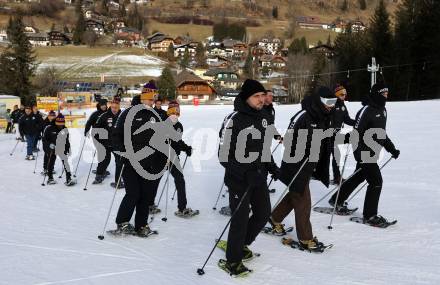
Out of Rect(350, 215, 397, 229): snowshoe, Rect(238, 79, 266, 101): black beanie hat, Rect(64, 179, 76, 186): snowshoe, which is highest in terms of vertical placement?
Rect(238, 79, 266, 101): black beanie hat

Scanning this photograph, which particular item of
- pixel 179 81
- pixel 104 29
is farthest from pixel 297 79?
pixel 104 29

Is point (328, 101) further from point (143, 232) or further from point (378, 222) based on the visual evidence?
point (143, 232)

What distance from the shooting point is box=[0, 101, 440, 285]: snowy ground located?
4.91 m

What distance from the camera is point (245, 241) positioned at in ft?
17.1

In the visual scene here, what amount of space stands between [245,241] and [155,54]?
5151 inches

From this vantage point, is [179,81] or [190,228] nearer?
[190,228]

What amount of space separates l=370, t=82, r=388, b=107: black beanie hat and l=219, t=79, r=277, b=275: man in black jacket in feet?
7.76

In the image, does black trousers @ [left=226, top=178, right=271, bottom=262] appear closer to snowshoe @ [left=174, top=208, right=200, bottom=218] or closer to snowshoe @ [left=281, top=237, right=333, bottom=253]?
snowshoe @ [left=281, top=237, right=333, bottom=253]

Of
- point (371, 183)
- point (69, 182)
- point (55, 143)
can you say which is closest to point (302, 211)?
point (371, 183)

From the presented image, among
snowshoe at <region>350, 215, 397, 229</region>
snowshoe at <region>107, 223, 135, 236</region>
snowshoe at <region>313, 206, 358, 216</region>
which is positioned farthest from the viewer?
snowshoe at <region>313, 206, 358, 216</region>

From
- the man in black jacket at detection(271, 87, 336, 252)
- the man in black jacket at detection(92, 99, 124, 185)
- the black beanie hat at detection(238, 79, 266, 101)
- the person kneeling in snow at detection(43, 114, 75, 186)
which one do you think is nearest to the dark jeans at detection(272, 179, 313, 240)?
the man in black jacket at detection(271, 87, 336, 252)

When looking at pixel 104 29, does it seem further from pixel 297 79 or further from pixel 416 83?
pixel 416 83

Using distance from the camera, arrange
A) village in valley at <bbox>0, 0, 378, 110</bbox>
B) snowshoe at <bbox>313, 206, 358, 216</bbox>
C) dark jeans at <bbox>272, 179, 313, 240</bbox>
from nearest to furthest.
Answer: dark jeans at <bbox>272, 179, 313, 240</bbox> < snowshoe at <bbox>313, 206, 358, 216</bbox> < village in valley at <bbox>0, 0, 378, 110</bbox>

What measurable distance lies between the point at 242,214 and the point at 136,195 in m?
1.86
